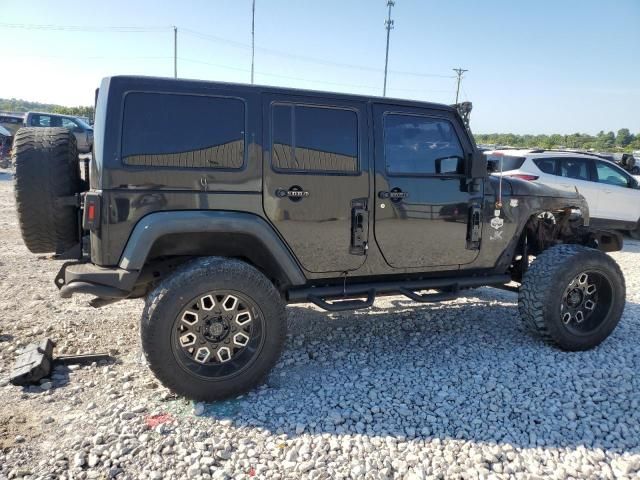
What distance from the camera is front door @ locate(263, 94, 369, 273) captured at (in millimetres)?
3496

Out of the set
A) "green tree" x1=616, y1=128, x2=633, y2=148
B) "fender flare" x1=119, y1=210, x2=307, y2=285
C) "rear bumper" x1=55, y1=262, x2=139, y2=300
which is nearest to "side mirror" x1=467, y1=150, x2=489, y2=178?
"fender flare" x1=119, y1=210, x2=307, y2=285

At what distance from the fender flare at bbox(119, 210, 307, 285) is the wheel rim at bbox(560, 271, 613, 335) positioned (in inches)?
101

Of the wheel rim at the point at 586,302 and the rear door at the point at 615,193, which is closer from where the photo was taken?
the wheel rim at the point at 586,302

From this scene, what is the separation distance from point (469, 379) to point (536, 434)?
2.35ft

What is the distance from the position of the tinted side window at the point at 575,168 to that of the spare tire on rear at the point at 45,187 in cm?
851

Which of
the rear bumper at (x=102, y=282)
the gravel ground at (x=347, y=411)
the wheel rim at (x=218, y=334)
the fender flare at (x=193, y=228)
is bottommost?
the gravel ground at (x=347, y=411)

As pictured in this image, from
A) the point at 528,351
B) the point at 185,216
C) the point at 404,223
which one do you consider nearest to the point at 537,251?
the point at 528,351

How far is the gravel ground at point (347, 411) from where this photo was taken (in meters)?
2.70

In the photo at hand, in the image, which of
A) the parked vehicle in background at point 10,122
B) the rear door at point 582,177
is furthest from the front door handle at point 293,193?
the parked vehicle in background at point 10,122

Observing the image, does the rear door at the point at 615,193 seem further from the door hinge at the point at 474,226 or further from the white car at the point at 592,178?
the door hinge at the point at 474,226

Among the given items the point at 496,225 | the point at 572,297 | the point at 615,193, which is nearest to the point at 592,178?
the point at 615,193

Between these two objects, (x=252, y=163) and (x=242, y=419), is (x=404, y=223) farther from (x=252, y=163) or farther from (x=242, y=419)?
(x=242, y=419)

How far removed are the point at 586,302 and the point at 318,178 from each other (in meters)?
2.73

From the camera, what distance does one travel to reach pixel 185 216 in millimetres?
3199
